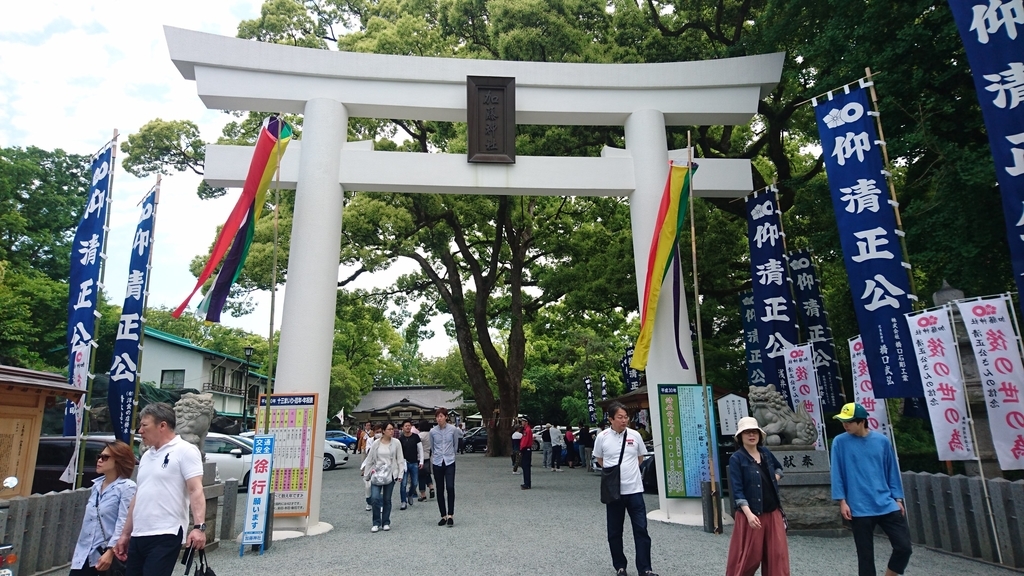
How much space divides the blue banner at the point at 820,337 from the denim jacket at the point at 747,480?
7.72m

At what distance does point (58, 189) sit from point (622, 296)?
29768mm

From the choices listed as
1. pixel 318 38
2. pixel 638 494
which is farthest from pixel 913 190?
pixel 318 38

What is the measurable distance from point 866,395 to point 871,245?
274 centimetres

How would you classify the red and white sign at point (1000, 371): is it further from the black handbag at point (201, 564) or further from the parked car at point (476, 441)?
the parked car at point (476, 441)

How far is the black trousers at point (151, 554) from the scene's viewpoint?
3.44 meters

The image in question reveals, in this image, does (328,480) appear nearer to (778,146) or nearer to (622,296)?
(622,296)

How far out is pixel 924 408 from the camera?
8938mm

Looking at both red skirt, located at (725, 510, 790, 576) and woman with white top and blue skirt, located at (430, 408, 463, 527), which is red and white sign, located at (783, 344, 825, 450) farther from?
red skirt, located at (725, 510, 790, 576)

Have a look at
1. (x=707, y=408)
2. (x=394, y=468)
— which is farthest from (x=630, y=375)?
(x=394, y=468)

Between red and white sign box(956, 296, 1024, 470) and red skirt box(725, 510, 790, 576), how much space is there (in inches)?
144

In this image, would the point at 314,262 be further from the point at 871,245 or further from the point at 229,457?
the point at 871,245

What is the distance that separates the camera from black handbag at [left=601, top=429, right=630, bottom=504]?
5441 mm

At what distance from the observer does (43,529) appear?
6.09 meters

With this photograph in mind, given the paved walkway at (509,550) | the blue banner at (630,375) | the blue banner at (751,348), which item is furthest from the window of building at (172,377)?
the blue banner at (751,348)
